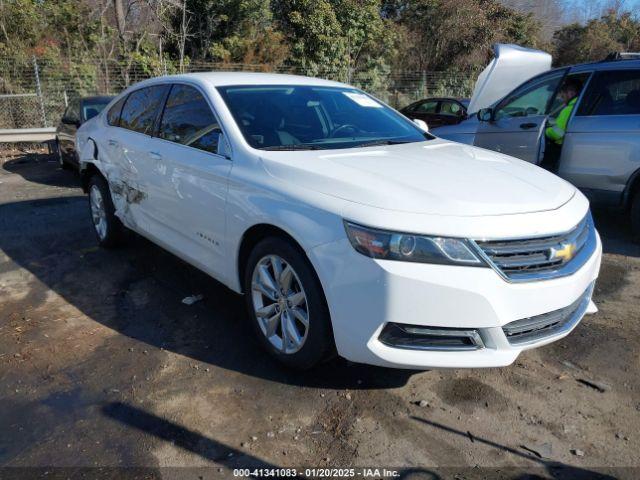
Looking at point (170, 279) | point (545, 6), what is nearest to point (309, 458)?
point (170, 279)

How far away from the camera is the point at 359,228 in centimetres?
253

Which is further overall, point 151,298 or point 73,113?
point 73,113

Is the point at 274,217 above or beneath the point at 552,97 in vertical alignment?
beneath

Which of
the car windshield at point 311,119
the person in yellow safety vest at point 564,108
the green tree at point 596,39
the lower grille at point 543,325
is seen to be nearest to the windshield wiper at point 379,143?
the car windshield at point 311,119

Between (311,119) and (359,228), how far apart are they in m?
1.51

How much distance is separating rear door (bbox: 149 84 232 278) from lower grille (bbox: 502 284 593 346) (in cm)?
181

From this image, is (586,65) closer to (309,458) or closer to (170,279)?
(170,279)

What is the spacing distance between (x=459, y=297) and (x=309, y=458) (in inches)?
40.1

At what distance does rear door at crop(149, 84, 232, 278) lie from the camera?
3.43m

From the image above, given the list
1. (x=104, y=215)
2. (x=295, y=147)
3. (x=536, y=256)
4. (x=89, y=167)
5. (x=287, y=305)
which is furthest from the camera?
(x=89, y=167)

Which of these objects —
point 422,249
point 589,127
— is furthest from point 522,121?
point 422,249

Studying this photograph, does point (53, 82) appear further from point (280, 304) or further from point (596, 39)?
point (596, 39)

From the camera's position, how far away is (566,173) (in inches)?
220

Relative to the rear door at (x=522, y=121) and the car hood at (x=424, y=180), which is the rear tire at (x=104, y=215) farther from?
the rear door at (x=522, y=121)
